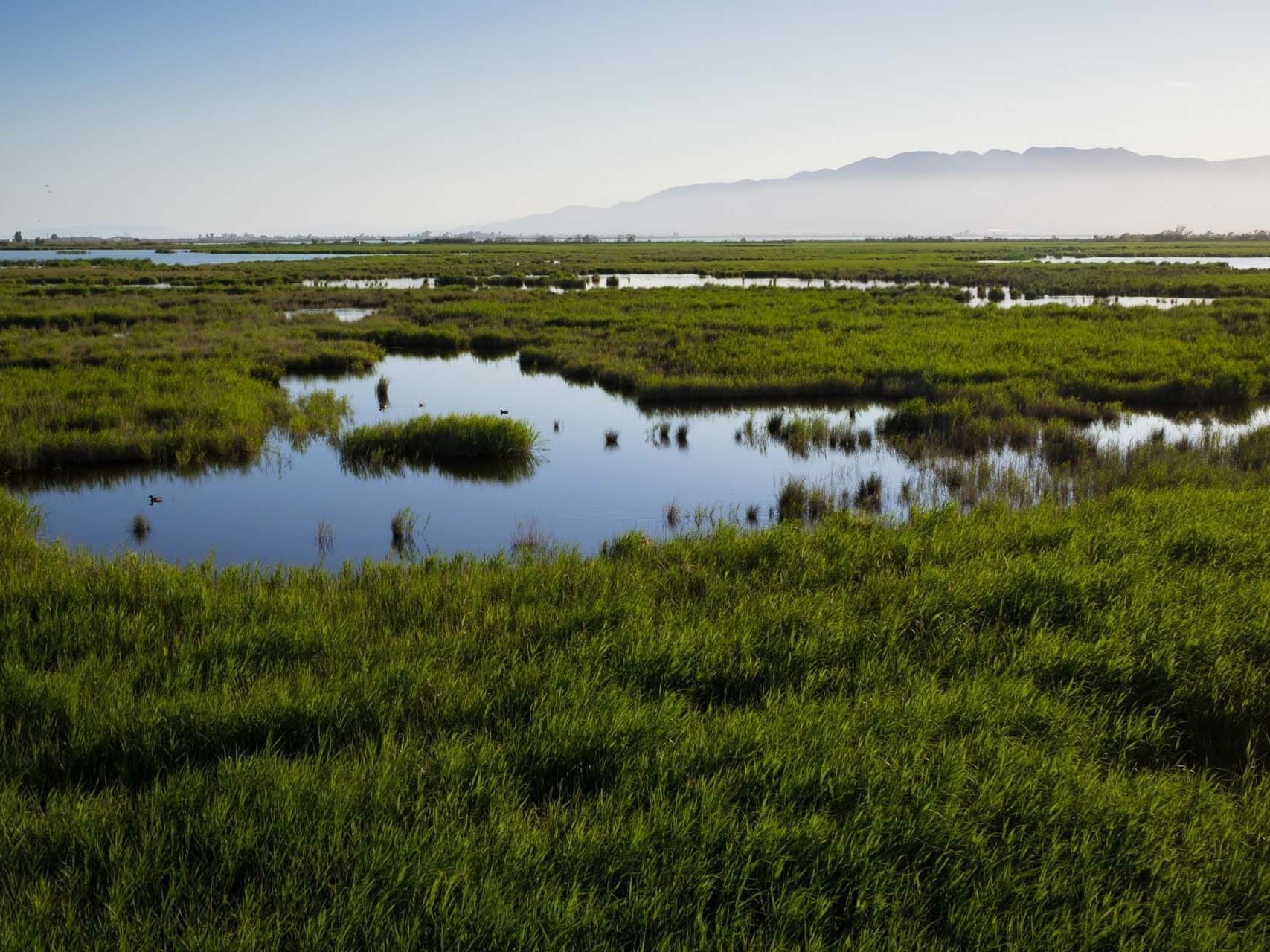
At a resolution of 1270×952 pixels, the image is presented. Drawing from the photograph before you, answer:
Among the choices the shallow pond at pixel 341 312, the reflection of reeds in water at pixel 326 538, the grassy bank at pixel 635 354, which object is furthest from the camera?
the shallow pond at pixel 341 312

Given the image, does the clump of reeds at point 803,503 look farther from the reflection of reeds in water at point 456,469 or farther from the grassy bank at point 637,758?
the reflection of reeds in water at point 456,469

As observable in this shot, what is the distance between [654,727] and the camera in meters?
4.41

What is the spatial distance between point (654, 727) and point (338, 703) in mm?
1784

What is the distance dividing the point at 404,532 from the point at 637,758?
6.58 metres

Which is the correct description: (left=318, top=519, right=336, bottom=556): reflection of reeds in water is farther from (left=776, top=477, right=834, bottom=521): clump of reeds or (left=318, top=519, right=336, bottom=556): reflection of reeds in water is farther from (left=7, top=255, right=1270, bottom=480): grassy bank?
(left=776, top=477, right=834, bottom=521): clump of reeds

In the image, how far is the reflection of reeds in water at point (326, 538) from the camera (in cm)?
959

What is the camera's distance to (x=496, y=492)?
12.3 metres

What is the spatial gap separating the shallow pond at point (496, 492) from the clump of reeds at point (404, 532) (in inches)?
4.9

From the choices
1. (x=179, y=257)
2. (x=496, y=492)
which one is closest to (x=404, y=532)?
(x=496, y=492)

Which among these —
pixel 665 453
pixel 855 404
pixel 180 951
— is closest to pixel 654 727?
pixel 180 951

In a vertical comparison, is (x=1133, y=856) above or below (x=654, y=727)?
below

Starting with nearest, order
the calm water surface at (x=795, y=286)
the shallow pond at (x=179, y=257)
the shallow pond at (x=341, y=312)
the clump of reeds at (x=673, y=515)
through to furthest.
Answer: the clump of reeds at (x=673, y=515), the shallow pond at (x=341, y=312), the calm water surface at (x=795, y=286), the shallow pond at (x=179, y=257)

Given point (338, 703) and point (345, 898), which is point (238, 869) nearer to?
point (345, 898)

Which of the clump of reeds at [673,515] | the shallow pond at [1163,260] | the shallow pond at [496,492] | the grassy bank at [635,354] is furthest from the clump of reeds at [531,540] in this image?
the shallow pond at [1163,260]
